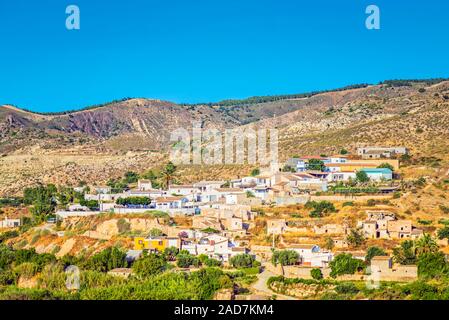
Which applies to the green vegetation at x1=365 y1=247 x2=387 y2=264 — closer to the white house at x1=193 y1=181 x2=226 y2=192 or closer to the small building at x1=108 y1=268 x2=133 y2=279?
the small building at x1=108 y1=268 x2=133 y2=279

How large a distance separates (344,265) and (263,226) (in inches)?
311

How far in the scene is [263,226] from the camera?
4503cm

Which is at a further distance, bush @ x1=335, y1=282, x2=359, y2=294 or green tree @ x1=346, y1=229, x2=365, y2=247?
green tree @ x1=346, y1=229, x2=365, y2=247

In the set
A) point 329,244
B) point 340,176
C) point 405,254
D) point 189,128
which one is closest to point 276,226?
point 329,244

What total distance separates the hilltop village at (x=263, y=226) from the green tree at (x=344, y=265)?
5 cm

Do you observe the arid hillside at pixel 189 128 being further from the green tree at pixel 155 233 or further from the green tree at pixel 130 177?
the green tree at pixel 155 233

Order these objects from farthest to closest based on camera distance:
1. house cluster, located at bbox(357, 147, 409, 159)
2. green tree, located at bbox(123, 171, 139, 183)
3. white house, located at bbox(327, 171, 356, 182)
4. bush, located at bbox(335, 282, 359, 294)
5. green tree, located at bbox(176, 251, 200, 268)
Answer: green tree, located at bbox(123, 171, 139, 183) → house cluster, located at bbox(357, 147, 409, 159) → white house, located at bbox(327, 171, 356, 182) → green tree, located at bbox(176, 251, 200, 268) → bush, located at bbox(335, 282, 359, 294)

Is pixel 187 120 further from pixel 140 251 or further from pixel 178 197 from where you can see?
pixel 140 251

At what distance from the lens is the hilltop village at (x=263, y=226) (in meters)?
38.6

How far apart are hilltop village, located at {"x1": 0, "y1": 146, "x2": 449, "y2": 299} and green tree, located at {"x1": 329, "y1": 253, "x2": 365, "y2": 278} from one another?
51mm

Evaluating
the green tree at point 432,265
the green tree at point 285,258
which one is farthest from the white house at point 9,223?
the green tree at point 432,265

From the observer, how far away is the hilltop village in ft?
127

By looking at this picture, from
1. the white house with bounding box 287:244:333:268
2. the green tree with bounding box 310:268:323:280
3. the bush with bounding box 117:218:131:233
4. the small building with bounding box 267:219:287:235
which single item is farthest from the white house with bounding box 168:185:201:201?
the green tree with bounding box 310:268:323:280

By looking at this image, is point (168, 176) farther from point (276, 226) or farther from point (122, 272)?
point (122, 272)
